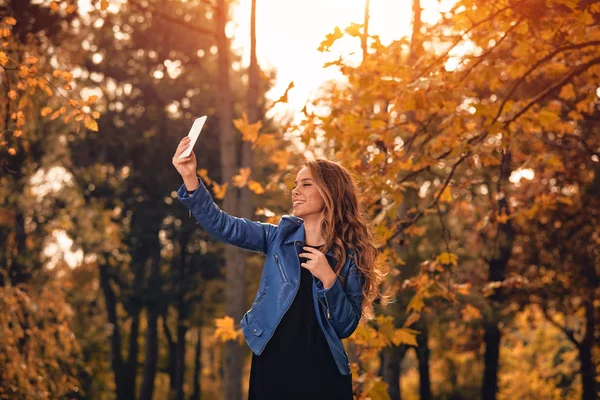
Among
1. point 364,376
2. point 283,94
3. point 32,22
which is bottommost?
point 364,376

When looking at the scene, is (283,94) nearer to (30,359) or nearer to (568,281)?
(30,359)

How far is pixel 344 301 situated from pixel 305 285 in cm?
23

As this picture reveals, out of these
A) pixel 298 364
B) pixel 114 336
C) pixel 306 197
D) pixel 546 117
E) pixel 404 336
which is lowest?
pixel 298 364

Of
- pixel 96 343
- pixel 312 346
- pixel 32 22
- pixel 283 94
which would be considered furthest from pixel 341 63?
pixel 96 343

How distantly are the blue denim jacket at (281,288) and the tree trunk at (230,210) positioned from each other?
7.65 metres

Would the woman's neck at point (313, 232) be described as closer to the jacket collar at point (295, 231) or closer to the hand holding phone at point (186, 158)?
the jacket collar at point (295, 231)

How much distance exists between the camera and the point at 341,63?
4.93m

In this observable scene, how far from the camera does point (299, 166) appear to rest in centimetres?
504

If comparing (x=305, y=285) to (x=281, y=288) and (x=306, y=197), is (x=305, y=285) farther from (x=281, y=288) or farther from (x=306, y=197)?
(x=306, y=197)

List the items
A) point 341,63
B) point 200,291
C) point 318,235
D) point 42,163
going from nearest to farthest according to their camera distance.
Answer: point 318,235
point 341,63
point 42,163
point 200,291

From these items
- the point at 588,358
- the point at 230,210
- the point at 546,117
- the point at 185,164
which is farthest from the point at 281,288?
the point at 588,358

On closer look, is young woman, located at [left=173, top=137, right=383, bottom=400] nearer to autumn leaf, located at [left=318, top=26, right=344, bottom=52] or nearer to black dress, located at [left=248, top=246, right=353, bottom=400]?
black dress, located at [left=248, top=246, right=353, bottom=400]

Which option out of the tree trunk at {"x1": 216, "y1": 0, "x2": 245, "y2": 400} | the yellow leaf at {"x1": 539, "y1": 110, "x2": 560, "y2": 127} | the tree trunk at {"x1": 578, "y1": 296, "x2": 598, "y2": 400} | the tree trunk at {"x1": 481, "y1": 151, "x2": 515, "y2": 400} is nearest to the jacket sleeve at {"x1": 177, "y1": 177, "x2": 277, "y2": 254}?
the yellow leaf at {"x1": 539, "y1": 110, "x2": 560, "y2": 127}

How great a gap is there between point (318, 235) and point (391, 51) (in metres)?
2.42
